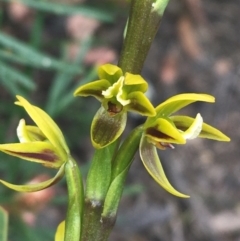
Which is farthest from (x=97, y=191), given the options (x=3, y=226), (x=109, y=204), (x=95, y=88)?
(x=3, y=226)

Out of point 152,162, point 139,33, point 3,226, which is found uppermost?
point 139,33

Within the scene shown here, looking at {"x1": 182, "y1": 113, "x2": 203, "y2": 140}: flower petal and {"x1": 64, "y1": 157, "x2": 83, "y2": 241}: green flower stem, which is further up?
{"x1": 182, "y1": 113, "x2": 203, "y2": 140}: flower petal

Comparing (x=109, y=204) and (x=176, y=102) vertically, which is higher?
(x=176, y=102)

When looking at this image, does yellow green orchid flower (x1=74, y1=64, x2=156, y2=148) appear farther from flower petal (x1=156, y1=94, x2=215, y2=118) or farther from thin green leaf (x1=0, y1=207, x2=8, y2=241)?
thin green leaf (x1=0, y1=207, x2=8, y2=241)

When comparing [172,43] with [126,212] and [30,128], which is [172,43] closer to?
[126,212]

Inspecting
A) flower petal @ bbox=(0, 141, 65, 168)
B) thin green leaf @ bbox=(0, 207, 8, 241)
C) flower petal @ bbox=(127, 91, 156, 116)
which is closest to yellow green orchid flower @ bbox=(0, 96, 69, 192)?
flower petal @ bbox=(0, 141, 65, 168)

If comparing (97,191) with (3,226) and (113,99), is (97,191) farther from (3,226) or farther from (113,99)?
(3,226)

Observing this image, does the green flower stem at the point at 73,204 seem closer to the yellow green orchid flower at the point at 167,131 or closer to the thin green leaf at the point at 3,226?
the yellow green orchid flower at the point at 167,131

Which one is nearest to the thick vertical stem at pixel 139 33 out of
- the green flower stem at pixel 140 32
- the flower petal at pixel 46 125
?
the green flower stem at pixel 140 32
